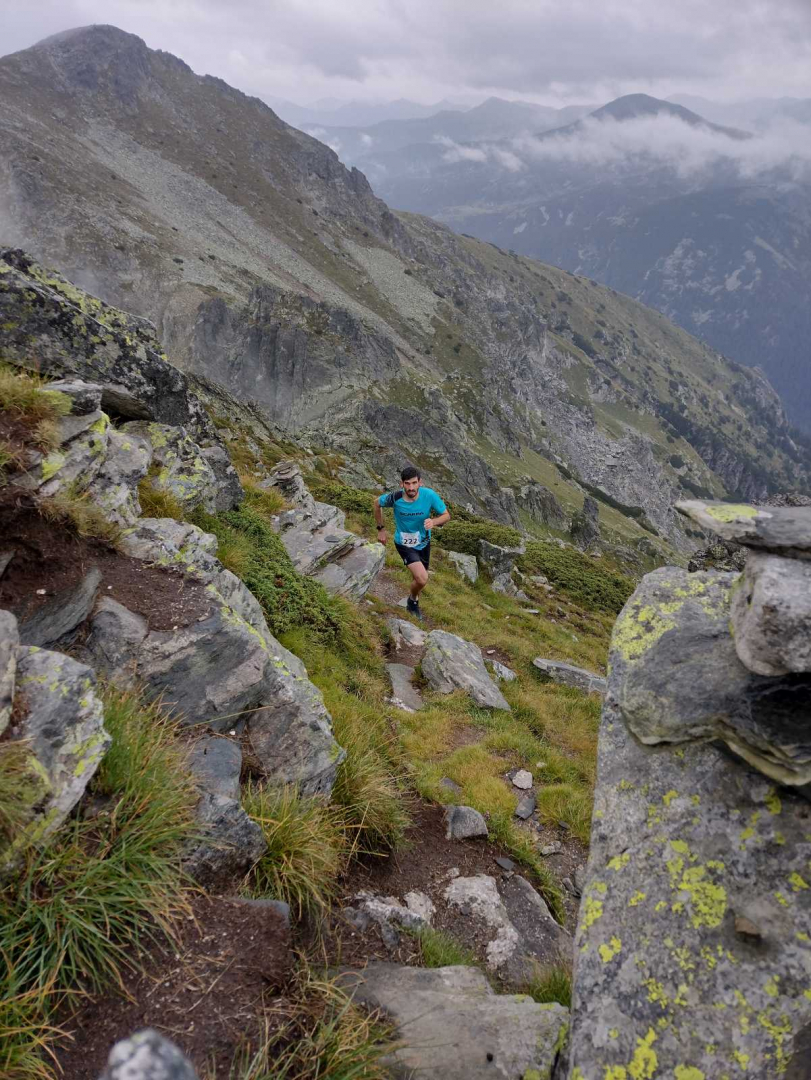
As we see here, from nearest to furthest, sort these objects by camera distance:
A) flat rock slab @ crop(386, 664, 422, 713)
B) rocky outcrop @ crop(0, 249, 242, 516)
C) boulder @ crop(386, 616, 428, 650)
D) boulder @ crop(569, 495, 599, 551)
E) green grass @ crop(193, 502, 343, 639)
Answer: rocky outcrop @ crop(0, 249, 242, 516)
green grass @ crop(193, 502, 343, 639)
flat rock slab @ crop(386, 664, 422, 713)
boulder @ crop(386, 616, 428, 650)
boulder @ crop(569, 495, 599, 551)

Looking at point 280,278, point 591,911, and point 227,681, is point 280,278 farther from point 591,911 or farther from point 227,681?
point 591,911

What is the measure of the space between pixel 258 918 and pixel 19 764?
205cm

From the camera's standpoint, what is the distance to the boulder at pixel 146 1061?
6.61 ft

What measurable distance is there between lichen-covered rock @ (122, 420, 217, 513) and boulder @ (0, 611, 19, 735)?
6.25m

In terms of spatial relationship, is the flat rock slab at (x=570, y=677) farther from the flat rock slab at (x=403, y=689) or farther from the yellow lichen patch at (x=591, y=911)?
the yellow lichen patch at (x=591, y=911)

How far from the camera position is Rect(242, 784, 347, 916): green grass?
15.7 ft

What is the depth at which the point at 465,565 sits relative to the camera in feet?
75.9

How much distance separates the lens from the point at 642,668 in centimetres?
509

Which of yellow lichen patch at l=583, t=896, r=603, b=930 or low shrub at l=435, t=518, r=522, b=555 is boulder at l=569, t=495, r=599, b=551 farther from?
yellow lichen patch at l=583, t=896, r=603, b=930

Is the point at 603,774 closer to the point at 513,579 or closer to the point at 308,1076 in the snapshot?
the point at 308,1076

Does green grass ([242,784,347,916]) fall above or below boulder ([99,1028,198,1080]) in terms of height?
below

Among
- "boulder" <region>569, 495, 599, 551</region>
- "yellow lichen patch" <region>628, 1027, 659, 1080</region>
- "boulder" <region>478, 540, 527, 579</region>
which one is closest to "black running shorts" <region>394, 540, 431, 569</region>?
"boulder" <region>478, 540, 527, 579</region>

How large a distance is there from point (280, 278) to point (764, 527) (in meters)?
141

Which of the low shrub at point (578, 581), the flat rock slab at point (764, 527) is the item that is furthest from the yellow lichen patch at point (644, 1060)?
the low shrub at point (578, 581)
